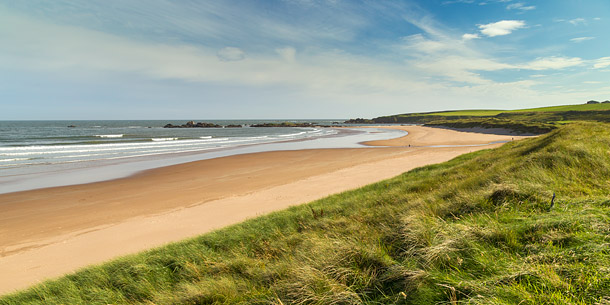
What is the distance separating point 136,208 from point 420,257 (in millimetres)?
12148

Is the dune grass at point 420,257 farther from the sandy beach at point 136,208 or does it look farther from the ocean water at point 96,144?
the ocean water at point 96,144

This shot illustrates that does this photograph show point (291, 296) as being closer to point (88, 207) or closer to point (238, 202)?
point (238, 202)

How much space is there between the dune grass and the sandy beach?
256 cm

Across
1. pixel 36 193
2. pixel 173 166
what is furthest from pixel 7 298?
pixel 173 166

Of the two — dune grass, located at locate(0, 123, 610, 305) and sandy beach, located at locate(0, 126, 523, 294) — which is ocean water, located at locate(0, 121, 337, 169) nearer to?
sandy beach, located at locate(0, 126, 523, 294)

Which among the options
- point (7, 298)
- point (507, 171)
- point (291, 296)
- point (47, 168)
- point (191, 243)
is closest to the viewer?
point (291, 296)

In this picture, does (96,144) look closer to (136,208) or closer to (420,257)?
(136,208)

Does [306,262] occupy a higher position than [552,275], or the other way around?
[552,275]

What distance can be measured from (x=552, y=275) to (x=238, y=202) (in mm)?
10908

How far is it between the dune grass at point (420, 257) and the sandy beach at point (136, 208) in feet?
8.38

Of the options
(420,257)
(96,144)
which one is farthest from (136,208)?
(96,144)

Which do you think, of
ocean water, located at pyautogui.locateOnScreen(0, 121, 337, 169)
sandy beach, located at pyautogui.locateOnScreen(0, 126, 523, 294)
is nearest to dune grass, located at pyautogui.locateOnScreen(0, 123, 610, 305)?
sandy beach, located at pyautogui.locateOnScreen(0, 126, 523, 294)

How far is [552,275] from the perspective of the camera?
2.41m

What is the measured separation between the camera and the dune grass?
2.62m
